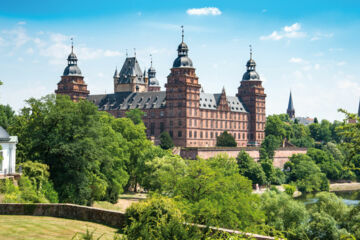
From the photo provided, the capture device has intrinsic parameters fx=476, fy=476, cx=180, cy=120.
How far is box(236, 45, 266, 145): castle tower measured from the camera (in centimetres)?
12875

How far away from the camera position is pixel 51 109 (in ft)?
137

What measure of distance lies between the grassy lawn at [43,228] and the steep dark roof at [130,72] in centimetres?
10796

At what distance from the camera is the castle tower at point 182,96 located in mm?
105500

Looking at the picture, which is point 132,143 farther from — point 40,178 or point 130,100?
point 130,100

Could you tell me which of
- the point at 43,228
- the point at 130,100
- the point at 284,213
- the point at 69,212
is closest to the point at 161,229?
the point at 43,228

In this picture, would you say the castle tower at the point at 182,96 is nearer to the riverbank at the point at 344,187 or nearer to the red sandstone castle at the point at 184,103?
the red sandstone castle at the point at 184,103

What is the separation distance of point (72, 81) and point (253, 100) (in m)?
48.3

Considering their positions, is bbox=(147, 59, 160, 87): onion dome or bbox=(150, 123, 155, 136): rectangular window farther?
bbox=(147, 59, 160, 87): onion dome

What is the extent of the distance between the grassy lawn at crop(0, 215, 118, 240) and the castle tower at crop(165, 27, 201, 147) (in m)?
83.5

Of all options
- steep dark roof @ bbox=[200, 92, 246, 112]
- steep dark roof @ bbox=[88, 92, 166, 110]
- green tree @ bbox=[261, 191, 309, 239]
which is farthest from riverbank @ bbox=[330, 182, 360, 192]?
green tree @ bbox=[261, 191, 309, 239]

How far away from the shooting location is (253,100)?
129 metres

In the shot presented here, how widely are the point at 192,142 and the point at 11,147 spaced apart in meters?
74.5

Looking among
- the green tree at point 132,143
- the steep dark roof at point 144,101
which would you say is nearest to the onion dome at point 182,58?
the steep dark roof at point 144,101

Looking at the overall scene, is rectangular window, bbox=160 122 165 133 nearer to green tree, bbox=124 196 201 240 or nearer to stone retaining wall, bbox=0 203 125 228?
stone retaining wall, bbox=0 203 125 228
